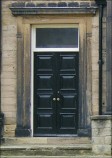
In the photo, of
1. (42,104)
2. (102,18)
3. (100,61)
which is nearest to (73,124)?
(42,104)

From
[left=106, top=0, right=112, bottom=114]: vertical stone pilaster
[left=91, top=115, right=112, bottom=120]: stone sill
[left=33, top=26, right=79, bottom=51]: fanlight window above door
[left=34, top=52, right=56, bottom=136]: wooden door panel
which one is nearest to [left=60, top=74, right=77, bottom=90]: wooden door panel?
[left=34, top=52, right=56, bottom=136]: wooden door panel

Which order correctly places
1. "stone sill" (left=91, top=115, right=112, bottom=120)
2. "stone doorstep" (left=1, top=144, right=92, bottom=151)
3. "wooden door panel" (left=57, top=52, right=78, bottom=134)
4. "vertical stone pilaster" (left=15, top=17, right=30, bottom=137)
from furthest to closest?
"wooden door panel" (left=57, top=52, right=78, bottom=134)
"vertical stone pilaster" (left=15, top=17, right=30, bottom=137)
"stone doorstep" (left=1, top=144, right=92, bottom=151)
"stone sill" (left=91, top=115, right=112, bottom=120)

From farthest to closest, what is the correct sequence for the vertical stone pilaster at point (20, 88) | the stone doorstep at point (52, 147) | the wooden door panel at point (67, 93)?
the wooden door panel at point (67, 93)
the vertical stone pilaster at point (20, 88)
the stone doorstep at point (52, 147)

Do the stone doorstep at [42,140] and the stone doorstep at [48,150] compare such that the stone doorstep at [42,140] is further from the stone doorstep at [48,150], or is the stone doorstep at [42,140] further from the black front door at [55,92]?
the stone doorstep at [48,150]

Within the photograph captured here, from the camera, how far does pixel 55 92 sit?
14.0 metres

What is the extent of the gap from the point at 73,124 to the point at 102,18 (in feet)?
9.46

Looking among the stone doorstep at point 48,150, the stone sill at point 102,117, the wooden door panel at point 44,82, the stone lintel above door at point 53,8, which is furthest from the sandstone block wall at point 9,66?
the stone sill at point 102,117

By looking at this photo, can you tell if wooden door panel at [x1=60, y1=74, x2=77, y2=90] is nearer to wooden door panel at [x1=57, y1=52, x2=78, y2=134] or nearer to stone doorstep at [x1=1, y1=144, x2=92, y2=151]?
wooden door panel at [x1=57, y1=52, x2=78, y2=134]

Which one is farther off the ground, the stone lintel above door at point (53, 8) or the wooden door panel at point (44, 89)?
the stone lintel above door at point (53, 8)

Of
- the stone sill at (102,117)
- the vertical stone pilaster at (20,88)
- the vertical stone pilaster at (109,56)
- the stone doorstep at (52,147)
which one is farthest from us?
the vertical stone pilaster at (20,88)

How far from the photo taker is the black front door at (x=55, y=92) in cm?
1397

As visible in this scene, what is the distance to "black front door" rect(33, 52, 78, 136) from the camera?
1397 centimetres

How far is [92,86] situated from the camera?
13648mm

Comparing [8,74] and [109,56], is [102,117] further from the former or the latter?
[8,74]
